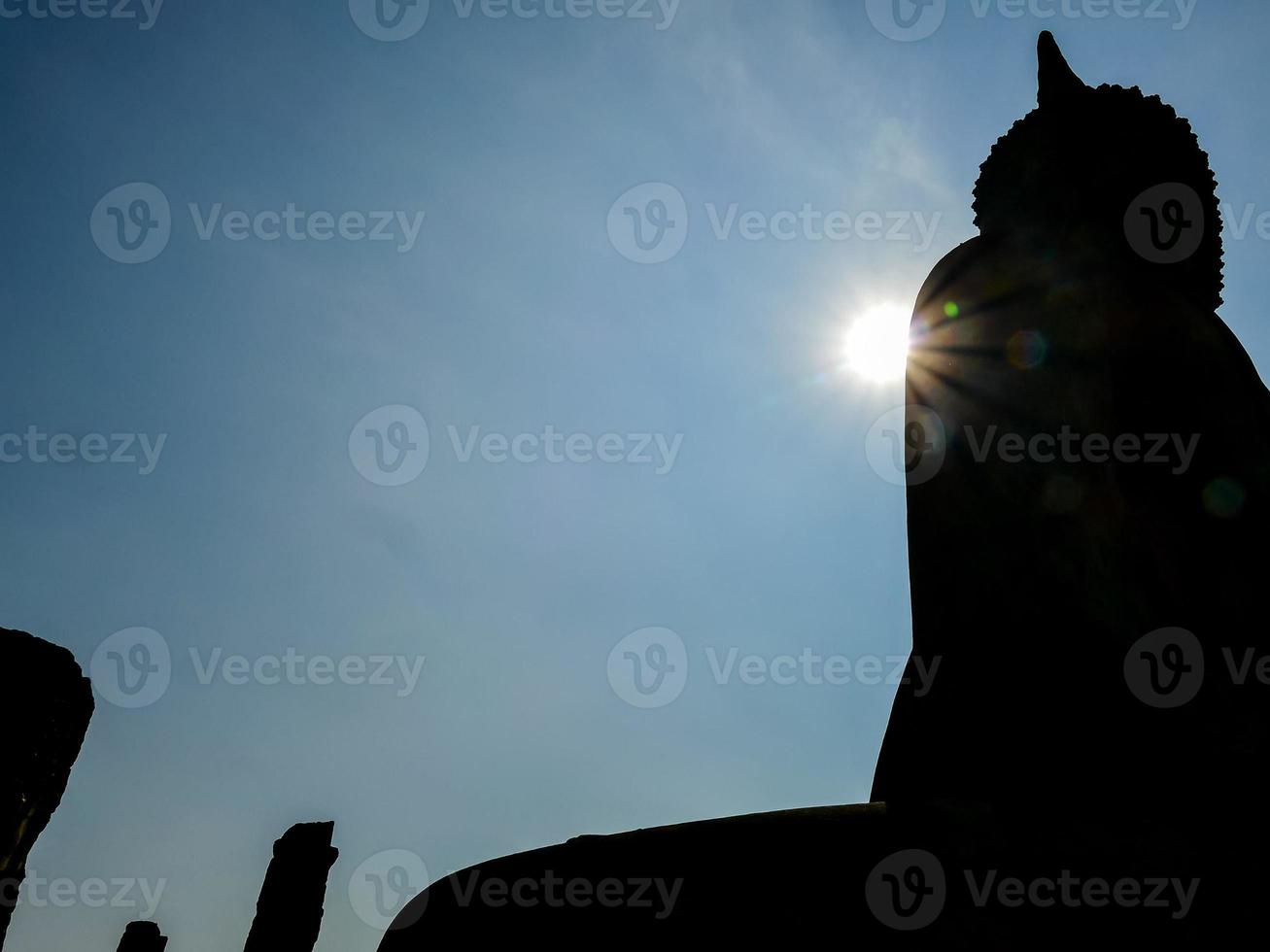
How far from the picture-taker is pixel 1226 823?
2.83 m

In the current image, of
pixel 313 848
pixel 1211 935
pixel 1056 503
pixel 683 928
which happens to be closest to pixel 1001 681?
pixel 1056 503

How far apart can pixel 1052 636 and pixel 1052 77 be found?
4821mm

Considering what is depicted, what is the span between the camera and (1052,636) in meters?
4.39

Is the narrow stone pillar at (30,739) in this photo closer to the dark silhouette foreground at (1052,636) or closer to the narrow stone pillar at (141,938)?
the dark silhouette foreground at (1052,636)
